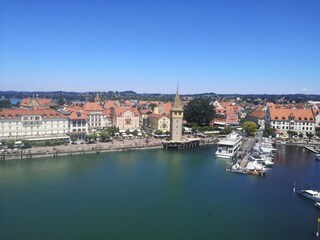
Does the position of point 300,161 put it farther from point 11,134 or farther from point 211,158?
point 11,134

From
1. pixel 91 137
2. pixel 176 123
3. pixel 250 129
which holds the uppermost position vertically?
pixel 176 123

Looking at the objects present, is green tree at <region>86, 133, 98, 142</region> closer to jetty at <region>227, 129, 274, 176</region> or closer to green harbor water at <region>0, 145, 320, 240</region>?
green harbor water at <region>0, 145, 320, 240</region>

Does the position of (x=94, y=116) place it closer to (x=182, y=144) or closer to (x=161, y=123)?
(x=161, y=123)

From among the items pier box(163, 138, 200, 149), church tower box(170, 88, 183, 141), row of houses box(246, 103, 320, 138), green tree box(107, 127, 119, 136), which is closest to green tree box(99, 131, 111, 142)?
green tree box(107, 127, 119, 136)

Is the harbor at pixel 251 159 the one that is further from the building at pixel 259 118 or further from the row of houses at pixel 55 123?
the row of houses at pixel 55 123

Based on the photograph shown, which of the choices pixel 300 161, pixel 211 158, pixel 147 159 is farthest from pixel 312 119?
pixel 147 159

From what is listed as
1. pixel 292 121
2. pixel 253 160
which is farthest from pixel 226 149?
pixel 292 121
